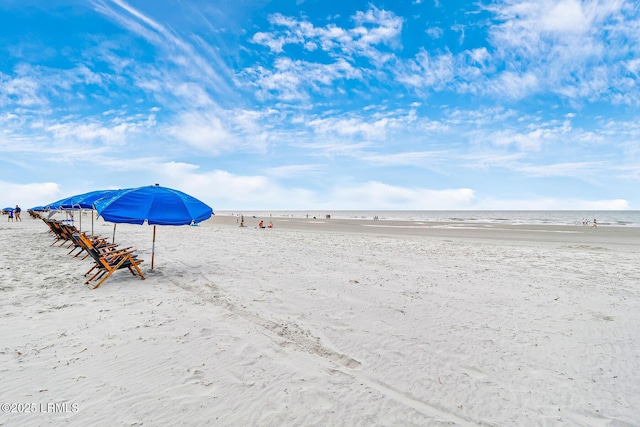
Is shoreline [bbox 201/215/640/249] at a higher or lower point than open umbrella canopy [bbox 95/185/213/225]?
lower

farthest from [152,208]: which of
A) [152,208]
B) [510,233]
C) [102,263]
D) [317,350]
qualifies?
[510,233]

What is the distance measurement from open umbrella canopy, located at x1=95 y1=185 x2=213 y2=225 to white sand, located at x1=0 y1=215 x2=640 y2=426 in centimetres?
146

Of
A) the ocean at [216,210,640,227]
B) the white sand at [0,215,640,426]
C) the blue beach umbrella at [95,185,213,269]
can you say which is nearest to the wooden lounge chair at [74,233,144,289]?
the white sand at [0,215,640,426]

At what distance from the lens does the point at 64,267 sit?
29.5 feet

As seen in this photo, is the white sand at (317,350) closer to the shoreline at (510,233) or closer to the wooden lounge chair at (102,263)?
the wooden lounge chair at (102,263)

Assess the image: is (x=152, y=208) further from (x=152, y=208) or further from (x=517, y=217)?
(x=517, y=217)

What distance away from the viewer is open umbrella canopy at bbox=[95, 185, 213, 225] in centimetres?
661

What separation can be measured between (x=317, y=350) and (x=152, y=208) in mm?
4782

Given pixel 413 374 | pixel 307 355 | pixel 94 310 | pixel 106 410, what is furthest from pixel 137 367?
pixel 413 374

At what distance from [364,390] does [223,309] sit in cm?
313

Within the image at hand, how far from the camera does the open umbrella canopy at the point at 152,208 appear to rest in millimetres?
6613

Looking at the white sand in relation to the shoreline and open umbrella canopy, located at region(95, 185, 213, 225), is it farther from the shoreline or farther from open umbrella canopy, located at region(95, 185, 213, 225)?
the shoreline

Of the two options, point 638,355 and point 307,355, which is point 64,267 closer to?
point 307,355

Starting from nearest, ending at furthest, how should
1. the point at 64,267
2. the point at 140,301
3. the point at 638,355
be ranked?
the point at 638,355, the point at 140,301, the point at 64,267
